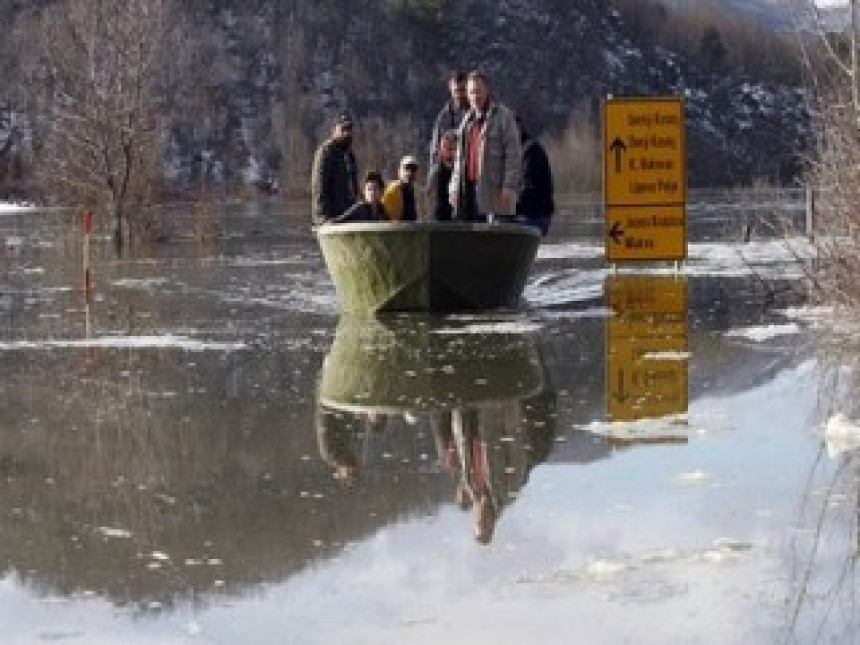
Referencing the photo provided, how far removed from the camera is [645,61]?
5044 inches

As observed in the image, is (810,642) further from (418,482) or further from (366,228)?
(366,228)

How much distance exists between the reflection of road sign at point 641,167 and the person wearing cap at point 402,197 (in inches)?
101

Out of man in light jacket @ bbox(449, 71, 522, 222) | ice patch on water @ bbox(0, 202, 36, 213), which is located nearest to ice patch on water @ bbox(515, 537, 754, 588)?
man in light jacket @ bbox(449, 71, 522, 222)

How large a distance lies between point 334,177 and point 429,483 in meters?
9.28

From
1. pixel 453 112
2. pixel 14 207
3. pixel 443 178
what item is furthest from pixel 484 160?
pixel 14 207

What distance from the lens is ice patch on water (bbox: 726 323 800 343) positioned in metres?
13.4

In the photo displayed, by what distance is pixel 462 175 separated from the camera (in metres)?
16.3

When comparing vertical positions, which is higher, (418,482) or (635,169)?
(635,169)

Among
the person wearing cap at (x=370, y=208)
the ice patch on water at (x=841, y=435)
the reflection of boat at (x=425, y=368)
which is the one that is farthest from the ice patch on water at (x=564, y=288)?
the ice patch on water at (x=841, y=435)

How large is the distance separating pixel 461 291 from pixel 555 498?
7847 mm

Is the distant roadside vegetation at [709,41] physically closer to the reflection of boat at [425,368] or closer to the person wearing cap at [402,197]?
the person wearing cap at [402,197]

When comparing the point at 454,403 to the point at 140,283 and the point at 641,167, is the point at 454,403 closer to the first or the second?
the point at 641,167

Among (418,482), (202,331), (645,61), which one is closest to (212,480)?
(418,482)

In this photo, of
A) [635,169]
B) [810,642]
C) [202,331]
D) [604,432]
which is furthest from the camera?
[635,169]
